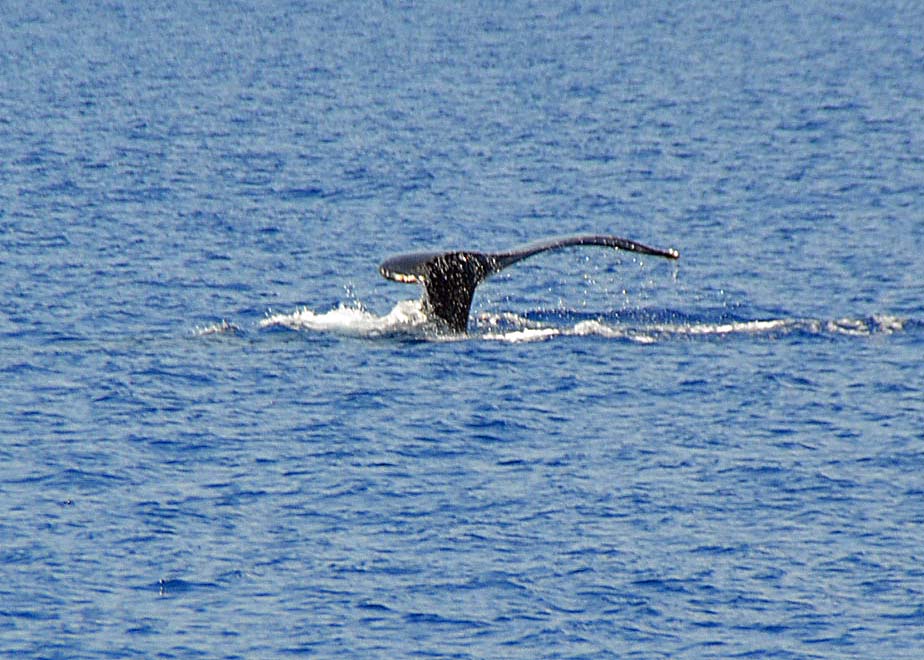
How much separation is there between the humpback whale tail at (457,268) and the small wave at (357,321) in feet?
2.70

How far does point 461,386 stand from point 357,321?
205 inches

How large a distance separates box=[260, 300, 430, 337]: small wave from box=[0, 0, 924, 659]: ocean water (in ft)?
0.40

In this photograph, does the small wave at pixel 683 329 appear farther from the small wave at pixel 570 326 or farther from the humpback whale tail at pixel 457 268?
the humpback whale tail at pixel 457 268

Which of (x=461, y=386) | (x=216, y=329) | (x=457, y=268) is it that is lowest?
(x=461, y=386)

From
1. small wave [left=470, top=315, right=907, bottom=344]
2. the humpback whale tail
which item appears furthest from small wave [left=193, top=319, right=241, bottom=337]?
small wave [left=470, top=315, right=907, bottom=344]

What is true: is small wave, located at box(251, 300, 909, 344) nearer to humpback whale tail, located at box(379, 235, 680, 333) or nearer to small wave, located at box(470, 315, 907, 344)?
small wave, located at box(470, 315, 907, 344)

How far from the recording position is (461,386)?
3328cm

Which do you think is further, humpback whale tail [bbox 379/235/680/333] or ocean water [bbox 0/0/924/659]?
humpback whale tail [bbox 379/235/680/333]

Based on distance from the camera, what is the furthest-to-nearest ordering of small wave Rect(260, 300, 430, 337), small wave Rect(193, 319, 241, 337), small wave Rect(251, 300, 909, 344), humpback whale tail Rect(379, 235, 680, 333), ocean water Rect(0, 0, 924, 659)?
small wave Rect(193, 319, 241, 337)
small wave Rect(260, 300, 430, 337)
small wave Rect(251, 300, 909, 344)
humpback whale tail Rect(379, 235, 680, 333)
ocean water Rect(0, 0, 924, 659)

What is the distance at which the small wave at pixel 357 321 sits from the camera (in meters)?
36.7

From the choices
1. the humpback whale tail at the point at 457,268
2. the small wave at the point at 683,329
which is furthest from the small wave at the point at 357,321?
the small wave at the point at 683,329

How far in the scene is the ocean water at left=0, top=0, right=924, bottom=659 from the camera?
24781 mm

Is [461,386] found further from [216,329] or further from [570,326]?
[216,329]

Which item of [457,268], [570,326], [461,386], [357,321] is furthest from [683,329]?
[357,321]
